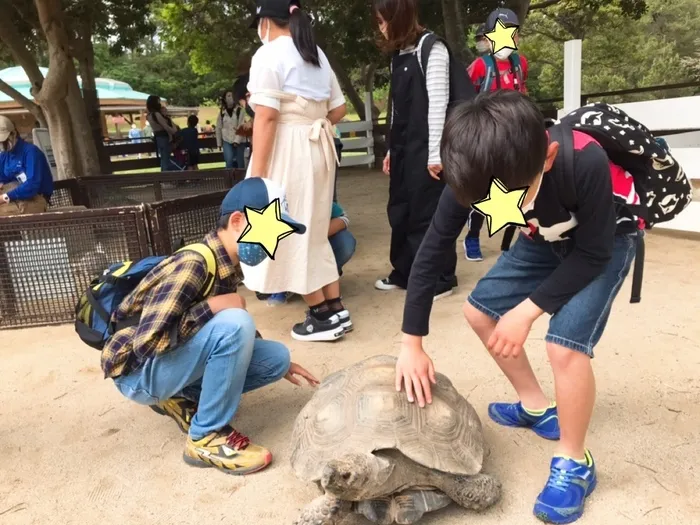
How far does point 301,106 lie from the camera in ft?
11.0

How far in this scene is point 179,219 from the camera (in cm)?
430

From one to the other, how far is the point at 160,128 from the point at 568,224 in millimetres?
10548

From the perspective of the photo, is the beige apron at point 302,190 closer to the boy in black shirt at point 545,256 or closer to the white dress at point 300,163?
the white dress at point 300,163

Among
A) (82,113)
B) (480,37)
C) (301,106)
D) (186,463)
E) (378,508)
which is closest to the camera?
(378,508)

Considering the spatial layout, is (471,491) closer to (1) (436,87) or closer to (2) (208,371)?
(2) (208,371)

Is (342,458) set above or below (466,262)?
above

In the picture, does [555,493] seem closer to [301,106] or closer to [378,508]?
[378,508]

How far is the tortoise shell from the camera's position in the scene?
6.10ft

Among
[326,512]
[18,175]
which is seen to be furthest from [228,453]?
[18,175]

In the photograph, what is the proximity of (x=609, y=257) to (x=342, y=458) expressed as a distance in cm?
99

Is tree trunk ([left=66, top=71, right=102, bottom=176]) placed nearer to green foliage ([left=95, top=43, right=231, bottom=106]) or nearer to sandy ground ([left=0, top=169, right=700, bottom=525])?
sandy ground ([left=0, top=169, right=700, bottom=525])

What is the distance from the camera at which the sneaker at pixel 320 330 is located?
3.53m

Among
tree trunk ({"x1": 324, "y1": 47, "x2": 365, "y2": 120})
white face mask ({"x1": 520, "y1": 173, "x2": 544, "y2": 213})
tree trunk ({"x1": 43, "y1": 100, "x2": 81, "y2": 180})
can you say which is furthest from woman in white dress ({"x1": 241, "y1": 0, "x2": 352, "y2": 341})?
tree trunk ({"x1": 324, "y1": 47, "x2": 365, "y2": 120})

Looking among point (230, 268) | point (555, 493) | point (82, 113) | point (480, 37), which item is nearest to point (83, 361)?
point (230, 268)
